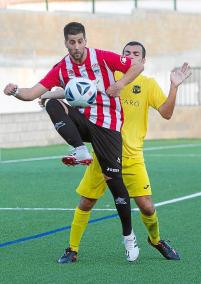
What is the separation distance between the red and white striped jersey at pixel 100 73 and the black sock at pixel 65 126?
235mm

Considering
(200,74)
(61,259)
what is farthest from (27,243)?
(200,74)

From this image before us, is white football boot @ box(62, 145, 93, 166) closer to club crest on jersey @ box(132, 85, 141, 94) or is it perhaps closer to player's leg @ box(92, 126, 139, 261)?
player's leg @ box(92, 126, 139, 261)

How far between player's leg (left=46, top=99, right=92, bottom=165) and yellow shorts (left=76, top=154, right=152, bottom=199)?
0.60m

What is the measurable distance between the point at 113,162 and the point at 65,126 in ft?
1.94

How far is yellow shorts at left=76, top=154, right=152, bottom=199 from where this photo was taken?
9.64 meters

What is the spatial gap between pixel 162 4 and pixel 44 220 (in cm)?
2400

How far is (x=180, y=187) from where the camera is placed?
16.8 m

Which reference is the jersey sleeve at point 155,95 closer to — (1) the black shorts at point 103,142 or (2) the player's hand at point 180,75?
(2) the player's hand at point 180,75

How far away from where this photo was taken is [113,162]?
9250mm

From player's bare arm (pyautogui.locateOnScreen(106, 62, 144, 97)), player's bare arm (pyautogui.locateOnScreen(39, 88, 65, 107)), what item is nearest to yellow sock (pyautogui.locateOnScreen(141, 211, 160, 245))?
player's bare arm (pyautogui.locateOnScreen(106, 62, 144, 97))

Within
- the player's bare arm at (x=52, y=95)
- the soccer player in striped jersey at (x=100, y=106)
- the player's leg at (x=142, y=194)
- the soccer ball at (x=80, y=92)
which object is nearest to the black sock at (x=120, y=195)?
the soccer player in striped jersey at (x=100, y=106)

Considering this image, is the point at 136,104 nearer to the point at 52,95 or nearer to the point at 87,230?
the point at 52,95

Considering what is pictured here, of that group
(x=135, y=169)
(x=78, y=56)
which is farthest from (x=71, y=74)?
(x=135, y=169)

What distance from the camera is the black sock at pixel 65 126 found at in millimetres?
8953
